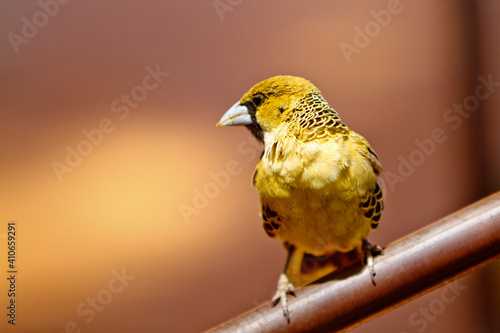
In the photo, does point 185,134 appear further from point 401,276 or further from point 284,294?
point 401,276

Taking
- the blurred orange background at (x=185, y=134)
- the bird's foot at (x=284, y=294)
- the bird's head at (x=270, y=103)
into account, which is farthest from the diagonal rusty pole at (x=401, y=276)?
the blurred orange background at (x=185, y=134)

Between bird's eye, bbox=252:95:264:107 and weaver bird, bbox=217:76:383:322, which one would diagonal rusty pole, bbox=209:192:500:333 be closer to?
weaver bird, bbox=217:76:383:322

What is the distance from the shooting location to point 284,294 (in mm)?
983

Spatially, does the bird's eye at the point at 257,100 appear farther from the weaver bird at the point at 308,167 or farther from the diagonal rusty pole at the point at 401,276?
the diagonal rusty pole at the point at 401,276

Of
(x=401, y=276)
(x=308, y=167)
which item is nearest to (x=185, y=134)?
(x=308, y=167)

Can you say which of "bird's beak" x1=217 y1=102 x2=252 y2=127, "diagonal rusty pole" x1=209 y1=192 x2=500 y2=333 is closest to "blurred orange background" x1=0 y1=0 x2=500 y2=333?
"bird's beak" x1=217 y1=102 x2=252 y2=127

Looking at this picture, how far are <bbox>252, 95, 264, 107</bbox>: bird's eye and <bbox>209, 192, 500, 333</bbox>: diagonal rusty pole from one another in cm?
44

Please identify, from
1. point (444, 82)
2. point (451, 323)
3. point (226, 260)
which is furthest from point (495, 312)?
point (226, 260)

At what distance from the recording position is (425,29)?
5.69 feet

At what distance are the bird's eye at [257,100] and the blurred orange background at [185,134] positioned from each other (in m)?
0.58

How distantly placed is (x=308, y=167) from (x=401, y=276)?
0.30 m

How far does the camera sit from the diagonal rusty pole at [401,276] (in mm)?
825

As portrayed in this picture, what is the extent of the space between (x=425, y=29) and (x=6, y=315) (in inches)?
77.7

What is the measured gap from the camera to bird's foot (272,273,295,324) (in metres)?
0.88
